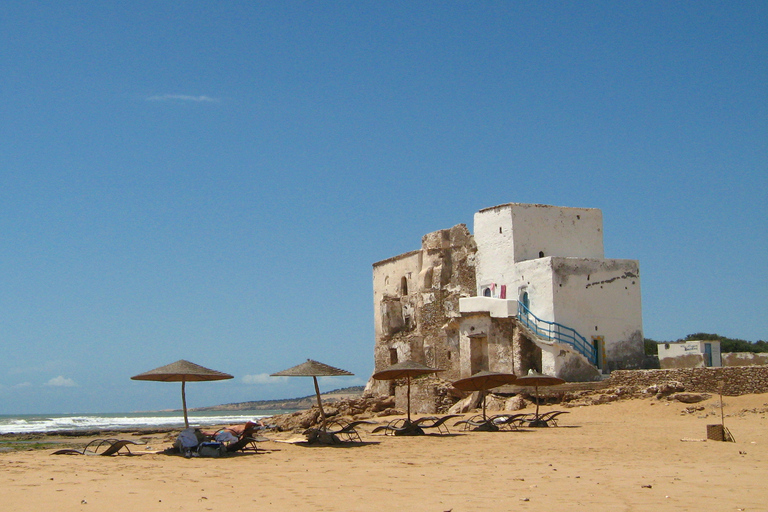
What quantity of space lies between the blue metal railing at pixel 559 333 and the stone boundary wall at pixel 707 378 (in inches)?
87.3

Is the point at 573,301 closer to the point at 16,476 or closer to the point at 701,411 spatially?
the point at 701,411

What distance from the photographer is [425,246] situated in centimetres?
3809

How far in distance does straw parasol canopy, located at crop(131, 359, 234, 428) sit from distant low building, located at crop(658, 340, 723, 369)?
20298 mm

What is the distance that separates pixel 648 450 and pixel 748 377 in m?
10.2

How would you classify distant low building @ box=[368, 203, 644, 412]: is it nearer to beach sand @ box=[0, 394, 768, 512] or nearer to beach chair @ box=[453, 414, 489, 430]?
beach chair @ box=[453, 414, 489, 430]

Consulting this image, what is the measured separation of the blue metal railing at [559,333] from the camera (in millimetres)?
28703

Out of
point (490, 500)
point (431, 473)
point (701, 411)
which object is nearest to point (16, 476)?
point (431, 473)

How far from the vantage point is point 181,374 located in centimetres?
1616

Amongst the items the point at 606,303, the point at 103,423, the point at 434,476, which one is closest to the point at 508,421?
the point at 434,476

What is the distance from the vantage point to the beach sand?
975 cm

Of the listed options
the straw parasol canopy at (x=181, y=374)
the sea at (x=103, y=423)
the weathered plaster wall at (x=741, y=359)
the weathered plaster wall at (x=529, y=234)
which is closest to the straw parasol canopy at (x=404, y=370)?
the straw parasol canopy at (x=181, y=374)

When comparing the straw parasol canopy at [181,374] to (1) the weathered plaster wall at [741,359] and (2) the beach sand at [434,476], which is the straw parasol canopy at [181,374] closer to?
(2) the beach sand at [434,476]

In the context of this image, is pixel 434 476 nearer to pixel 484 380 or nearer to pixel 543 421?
pixel 484 380

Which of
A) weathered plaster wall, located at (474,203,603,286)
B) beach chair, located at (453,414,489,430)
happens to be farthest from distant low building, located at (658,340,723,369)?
beach chair, located at (453,414,489,430)
